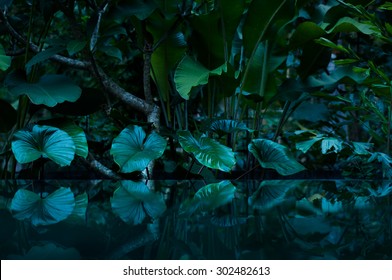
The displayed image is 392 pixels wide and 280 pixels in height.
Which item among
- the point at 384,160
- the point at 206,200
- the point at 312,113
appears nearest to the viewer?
the point at 206,200

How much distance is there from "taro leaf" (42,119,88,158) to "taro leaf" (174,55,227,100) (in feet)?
1.88

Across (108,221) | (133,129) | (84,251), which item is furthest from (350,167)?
(84,251)

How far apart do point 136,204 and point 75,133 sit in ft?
4.02

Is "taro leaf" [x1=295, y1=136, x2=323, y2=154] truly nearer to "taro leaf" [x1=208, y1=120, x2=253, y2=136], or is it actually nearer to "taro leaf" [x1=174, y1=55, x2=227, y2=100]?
"taro leaf" [x1=208, y1=120, x2=253, y2=136]

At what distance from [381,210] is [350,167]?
1449mm

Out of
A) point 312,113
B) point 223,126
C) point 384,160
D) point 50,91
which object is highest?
point 312,113

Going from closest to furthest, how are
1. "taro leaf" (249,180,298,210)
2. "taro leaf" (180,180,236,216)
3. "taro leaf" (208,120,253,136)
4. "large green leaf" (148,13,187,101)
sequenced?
"taro leaf" (180,180,236,216) < "taro leaf" (249,180,298,210) < "taro leaf" (208,120,253,136) < "large green leaf" (148,13,187,101)

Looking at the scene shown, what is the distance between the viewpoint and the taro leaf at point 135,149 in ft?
7.09

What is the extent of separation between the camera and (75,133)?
2492mm

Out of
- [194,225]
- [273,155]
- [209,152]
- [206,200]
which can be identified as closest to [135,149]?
[209,152]

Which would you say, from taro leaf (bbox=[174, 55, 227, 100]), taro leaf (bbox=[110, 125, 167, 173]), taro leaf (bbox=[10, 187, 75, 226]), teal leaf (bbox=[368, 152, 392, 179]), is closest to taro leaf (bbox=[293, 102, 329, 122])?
teal leaf (bbox=[368, 152, 392, 179])

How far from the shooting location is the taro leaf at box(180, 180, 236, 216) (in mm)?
1289

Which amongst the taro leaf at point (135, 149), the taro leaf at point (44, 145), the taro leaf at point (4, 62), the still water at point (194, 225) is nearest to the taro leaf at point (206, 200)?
the still water at point (194, 225)

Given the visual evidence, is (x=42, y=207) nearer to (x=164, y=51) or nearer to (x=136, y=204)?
(x=136, y=204)
